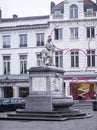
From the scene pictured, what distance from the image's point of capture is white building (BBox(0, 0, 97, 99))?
168 feet

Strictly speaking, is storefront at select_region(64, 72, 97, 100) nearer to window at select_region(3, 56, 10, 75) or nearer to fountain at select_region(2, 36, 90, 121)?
window at select_region(3, 56, 10, 75)

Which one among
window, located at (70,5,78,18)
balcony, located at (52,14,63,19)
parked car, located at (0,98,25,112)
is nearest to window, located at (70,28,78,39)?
window, located at (70,5,78,18)

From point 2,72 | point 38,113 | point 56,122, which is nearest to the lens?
point 56,122

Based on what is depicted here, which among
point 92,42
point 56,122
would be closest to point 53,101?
point 56,122

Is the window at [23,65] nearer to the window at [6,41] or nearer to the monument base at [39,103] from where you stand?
the window at [6,41]

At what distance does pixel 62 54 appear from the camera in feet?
171

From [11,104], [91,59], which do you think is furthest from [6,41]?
[11,104]

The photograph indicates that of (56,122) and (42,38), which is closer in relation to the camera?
(56,122)

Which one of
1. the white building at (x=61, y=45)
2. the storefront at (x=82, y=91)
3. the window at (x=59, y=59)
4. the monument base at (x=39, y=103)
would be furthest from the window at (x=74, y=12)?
the monument base at (x=39, y=103)

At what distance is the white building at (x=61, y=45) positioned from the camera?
51312 millimetres

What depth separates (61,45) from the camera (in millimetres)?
52219

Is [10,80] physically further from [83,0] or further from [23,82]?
[83,0]

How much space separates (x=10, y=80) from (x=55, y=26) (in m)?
8.99

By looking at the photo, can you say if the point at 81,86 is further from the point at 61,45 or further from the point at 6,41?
the point at 6,41
